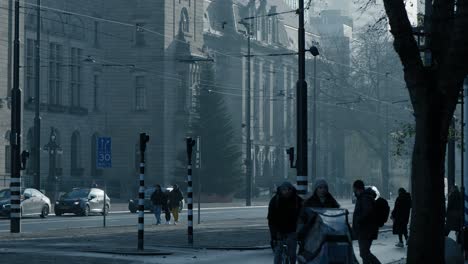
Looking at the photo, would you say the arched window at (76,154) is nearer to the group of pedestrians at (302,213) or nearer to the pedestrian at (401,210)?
the pedestrian at (401,210)

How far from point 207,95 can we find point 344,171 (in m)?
42.2

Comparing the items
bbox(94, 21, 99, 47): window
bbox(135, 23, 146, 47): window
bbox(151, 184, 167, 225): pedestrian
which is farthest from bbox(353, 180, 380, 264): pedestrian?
bbox(135, 23, 146, 47): window

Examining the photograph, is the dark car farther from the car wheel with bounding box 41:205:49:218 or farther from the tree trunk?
the tree trunk

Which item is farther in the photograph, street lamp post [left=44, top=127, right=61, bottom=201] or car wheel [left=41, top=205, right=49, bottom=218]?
street lamp post [left=44, top=127, right=61, bottom=201]

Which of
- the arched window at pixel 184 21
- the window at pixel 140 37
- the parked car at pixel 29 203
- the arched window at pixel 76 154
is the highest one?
the arched window at pixel 184 21

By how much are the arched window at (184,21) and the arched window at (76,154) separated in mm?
11615

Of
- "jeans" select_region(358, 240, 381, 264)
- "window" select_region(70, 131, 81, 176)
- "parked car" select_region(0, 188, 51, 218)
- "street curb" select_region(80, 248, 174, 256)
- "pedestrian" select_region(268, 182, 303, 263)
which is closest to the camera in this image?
"pedestrian" select_region(268, 182, 303, 263)

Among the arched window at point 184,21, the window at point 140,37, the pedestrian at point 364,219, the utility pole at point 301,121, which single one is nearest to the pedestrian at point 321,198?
the pedestrian at point 364,219

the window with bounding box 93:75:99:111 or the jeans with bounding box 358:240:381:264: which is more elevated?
the window with bounding box 93:75:99:111

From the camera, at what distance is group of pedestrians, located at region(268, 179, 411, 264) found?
20.1 m

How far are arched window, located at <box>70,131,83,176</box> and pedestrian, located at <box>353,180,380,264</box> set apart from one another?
71.4 m

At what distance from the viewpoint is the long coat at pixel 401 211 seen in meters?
35.1

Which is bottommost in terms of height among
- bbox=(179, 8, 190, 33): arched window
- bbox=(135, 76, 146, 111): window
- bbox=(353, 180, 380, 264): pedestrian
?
bbox=(353, 180, 380, 264): pedestrian

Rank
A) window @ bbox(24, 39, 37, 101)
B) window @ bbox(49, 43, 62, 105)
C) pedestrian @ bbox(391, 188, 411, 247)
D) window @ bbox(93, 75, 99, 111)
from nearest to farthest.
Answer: pedestrian @ bbox(391, 188, 411, 247)
window @ bbox(24, 39, 37, 101)
window @ bbox(49, 43, 62, 105)
window @ bbox(93, 75, 99, 111)
